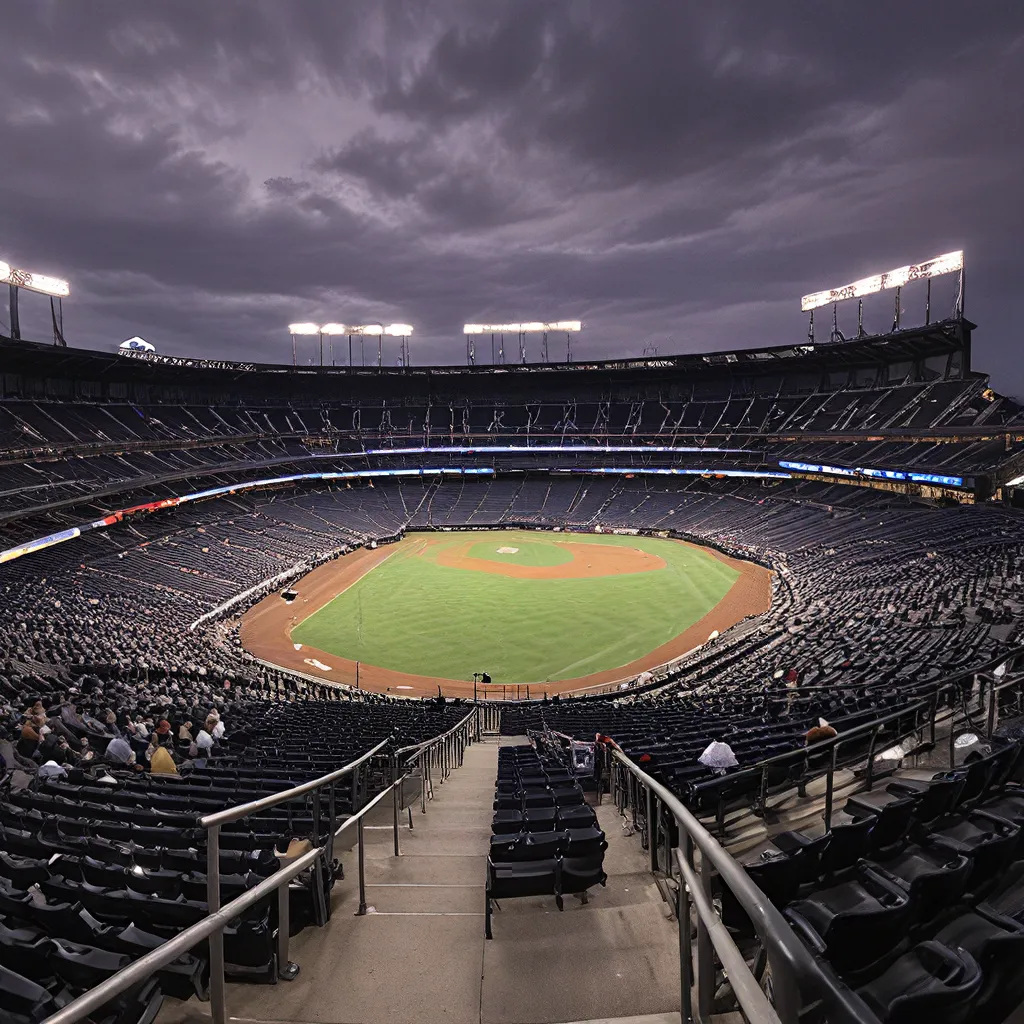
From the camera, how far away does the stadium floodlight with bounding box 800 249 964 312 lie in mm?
60737

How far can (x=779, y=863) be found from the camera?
4.12 metres

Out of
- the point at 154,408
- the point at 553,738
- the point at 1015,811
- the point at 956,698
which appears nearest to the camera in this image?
the point at 1015,811

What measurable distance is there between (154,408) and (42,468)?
25.4 meters

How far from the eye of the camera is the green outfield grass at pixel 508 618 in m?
32.4

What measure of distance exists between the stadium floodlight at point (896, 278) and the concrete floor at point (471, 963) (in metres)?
73.1

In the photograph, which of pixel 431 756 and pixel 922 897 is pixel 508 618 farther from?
pixel 922 897

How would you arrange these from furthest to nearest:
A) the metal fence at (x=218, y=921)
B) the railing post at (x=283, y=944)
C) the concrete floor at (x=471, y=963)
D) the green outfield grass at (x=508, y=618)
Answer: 1. the green outfield grass at (x=508, y=618)
2. the railing post at (x=283, y=944)
3. the concrete floor at (x=471, y=963)
4. the metal fence at (x=218, y=921)

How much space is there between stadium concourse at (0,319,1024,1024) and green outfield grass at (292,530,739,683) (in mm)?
4108

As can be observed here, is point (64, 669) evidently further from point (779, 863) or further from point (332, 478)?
point (332, 478)

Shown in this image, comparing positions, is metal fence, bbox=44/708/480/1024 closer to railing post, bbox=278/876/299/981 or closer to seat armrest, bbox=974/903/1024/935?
railing post, bbox=278/876/299/981

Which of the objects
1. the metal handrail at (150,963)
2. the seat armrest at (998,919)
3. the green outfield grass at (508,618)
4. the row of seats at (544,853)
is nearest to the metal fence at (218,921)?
the metal handrail at (150,963)

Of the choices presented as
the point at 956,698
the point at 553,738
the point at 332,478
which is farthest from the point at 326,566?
the point at 956,698

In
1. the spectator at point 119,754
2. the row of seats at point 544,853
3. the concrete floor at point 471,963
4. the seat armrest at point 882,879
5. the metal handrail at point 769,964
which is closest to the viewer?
the metal handrail at point 769,964

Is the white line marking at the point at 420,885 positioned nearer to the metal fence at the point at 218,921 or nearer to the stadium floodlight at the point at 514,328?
the metal fence at the point at 218,921
